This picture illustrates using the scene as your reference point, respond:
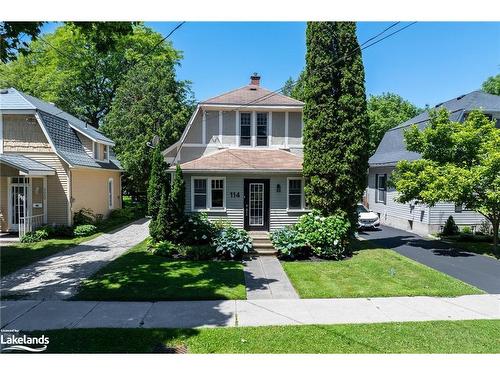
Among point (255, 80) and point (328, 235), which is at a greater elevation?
point (255, 80)

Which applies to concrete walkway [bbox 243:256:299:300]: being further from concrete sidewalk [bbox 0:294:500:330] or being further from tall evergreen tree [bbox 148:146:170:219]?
tall evergreen tree [bbox 148:146:170:219]

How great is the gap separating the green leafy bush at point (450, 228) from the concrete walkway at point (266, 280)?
9.71m

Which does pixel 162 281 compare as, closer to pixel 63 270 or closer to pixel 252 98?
pixel 63 270

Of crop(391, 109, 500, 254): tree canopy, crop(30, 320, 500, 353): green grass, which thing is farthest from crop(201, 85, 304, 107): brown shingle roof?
crop(30, 320, 500, 353): green grass

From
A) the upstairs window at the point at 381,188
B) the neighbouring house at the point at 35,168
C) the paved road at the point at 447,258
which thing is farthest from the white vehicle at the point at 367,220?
the neighbouring house at the point at 35,168

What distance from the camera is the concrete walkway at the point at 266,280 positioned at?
8.12 metres

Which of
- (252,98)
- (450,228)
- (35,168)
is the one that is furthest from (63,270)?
(450,228)

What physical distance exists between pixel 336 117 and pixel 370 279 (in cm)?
624

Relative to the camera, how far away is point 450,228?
16.0 m

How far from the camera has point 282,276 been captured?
32.0 ft

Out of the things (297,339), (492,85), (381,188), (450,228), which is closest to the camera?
(297,339)

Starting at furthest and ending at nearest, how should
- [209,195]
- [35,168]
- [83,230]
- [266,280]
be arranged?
[83,230]
[35,168]
[209,195]
[266,280]

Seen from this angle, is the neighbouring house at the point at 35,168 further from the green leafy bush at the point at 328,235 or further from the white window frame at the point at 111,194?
the green leafy bush at the point at 328,235

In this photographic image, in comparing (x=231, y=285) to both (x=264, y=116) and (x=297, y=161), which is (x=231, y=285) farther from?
(x=264, y=116)
